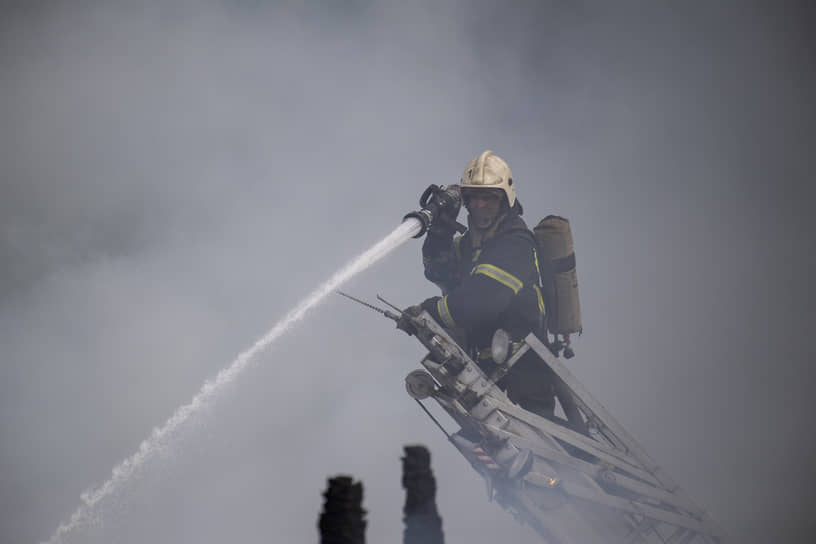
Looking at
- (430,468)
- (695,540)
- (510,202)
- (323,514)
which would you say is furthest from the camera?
(695,540)

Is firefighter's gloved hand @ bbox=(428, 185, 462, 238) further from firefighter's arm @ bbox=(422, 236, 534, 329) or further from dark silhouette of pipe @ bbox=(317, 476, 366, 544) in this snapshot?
dark silhouette of pipe @ bbox=(317, 476, 366, 544)

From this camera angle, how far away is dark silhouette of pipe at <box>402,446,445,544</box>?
15.3 ft

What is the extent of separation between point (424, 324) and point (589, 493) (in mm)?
3522

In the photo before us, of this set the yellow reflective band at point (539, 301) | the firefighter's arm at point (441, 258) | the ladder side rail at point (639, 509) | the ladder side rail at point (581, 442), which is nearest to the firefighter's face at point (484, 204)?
the firefighter's arm at point (441, 258)

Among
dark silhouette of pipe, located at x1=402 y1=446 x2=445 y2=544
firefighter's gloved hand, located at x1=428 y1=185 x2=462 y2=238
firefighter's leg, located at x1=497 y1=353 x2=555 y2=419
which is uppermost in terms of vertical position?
firefighter's gloved hand, located at x1=428 y1=185 x2=462 y2=238

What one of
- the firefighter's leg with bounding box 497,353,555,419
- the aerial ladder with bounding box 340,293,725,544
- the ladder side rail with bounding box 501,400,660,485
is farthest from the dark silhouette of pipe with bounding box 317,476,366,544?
the firefighter's leg with bounding box 497,353,555,419

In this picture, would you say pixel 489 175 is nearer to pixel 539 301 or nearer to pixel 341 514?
pixel 539 301

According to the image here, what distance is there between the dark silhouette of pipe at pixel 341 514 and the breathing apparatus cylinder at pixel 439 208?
5675 millimetres

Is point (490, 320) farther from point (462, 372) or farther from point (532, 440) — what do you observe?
point (532, 440)

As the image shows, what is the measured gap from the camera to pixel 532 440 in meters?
8.91

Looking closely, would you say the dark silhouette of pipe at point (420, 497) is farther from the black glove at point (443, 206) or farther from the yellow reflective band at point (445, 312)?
the black glove at point (443, 206)

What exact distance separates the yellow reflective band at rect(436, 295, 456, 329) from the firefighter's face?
164 centimetres

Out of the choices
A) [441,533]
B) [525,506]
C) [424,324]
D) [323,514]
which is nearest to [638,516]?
[525,506]

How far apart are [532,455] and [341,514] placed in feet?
16.8
